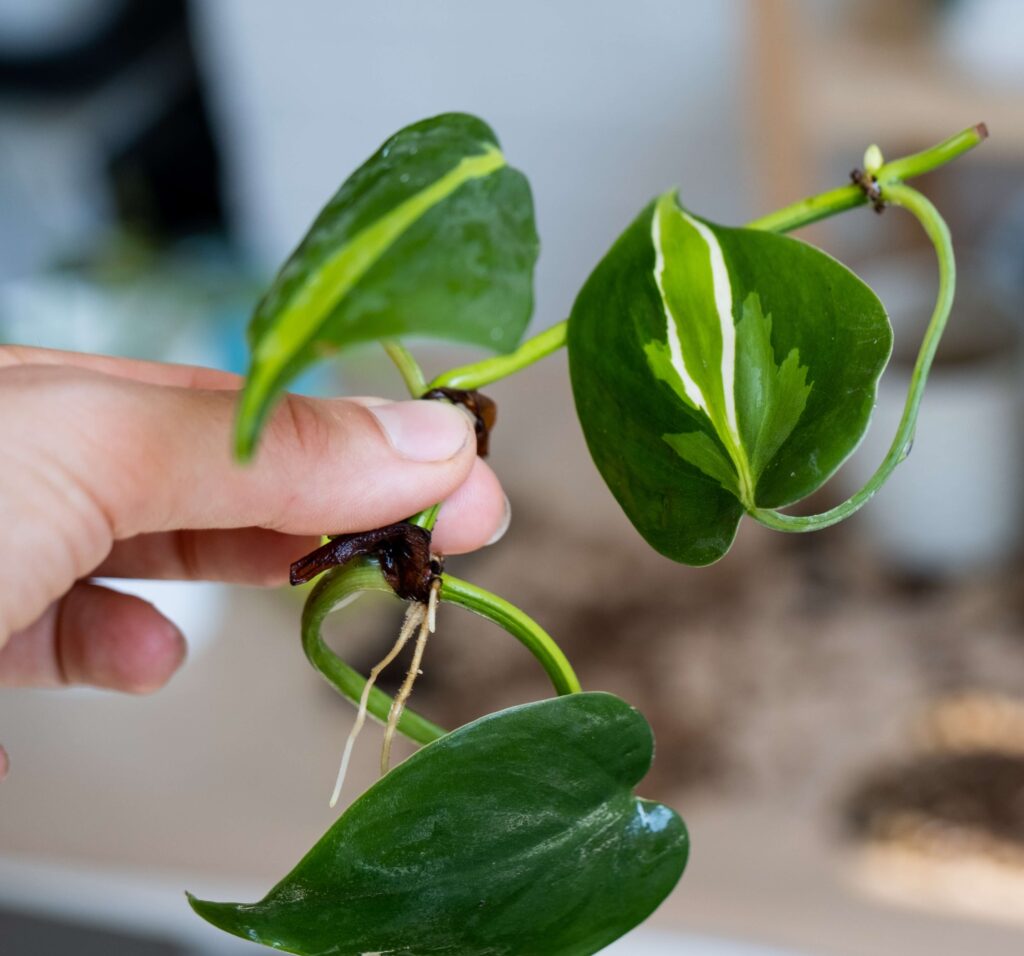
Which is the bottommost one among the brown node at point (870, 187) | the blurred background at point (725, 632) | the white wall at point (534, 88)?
the blurred background at point (725, 632)

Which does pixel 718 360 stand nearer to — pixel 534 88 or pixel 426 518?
pixel 426 518

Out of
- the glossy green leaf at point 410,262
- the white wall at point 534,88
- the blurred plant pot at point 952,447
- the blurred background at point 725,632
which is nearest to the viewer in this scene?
the glossy green leaf at point 410,262

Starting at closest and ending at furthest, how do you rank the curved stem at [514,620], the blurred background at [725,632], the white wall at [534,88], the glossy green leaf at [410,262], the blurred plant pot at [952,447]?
the glossy green leaf at [410,262] < the curved stem at [514,620] < the blurred background at [725,632] < the blurred plant pot at [952,447] < the white wall at [534,88]

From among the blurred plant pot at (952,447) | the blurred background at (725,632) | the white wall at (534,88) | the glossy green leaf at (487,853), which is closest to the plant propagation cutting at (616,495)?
the glossy green leaf at (487,853)

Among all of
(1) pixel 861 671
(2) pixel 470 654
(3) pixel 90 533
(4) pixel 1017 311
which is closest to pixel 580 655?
(2) pixel 470 654

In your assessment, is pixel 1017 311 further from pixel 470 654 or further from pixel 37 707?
pixel 37 707

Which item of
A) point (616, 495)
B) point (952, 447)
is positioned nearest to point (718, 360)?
point (616, 495)

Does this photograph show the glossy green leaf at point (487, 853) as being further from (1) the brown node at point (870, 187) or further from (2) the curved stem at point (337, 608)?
(1) the brown node at point (870, 187)
